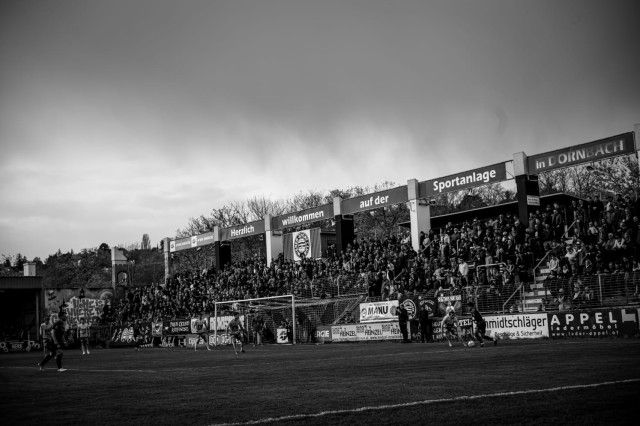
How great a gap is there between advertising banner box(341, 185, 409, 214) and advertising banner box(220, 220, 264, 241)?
1057 cm

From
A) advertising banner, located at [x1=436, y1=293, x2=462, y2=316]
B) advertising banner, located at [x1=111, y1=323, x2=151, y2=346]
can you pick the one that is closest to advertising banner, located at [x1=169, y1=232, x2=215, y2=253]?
advertising banner, located at [x1=111, y1=323, x2=151, y2=346]

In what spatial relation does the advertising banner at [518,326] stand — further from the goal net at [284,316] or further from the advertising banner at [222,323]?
the advertising banner at [222,323]

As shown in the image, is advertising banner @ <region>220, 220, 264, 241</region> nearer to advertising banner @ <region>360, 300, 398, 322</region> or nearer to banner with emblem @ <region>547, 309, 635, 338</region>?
advertising banner @ <region>360, 300, 398, 322</region>

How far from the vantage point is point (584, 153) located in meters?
33.5

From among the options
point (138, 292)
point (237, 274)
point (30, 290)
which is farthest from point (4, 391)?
point (30, 290)

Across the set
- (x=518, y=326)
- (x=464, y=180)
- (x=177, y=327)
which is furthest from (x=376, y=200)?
(x=177, y=327)

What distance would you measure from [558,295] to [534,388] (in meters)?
19.0

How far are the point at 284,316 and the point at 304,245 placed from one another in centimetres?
843

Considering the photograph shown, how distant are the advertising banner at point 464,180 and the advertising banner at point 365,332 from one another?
935 cm

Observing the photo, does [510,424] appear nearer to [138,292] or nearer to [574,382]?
[574,382]

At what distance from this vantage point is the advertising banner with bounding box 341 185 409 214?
4281 centimetres

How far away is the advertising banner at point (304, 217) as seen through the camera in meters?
48.7

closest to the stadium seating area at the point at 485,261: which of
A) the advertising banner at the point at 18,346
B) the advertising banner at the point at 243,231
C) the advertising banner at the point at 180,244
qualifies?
the advertising banner at the point at 243,231

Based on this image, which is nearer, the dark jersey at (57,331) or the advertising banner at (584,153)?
the dark jersey at (57,331)
